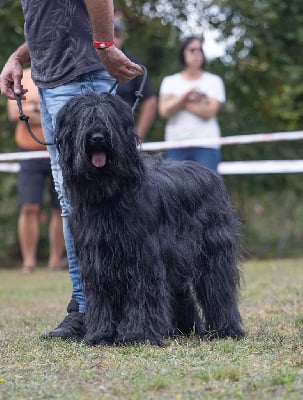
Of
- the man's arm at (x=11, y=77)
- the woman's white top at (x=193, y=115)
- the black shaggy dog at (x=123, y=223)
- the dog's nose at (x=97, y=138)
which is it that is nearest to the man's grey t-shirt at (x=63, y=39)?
the man's arm at (x=11, y=77)

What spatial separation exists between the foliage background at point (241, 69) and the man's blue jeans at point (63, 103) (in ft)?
25.4

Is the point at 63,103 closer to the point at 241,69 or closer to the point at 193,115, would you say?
the point at 193,115

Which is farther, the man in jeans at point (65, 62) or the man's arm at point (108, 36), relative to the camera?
the man in jeans at point (65, 62)

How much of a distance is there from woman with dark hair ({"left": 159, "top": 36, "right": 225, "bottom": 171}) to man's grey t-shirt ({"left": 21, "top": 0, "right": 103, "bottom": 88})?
187 inches

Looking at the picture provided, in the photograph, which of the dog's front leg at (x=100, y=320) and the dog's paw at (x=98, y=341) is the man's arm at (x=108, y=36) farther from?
the dog's paw at (x=98, y=341)

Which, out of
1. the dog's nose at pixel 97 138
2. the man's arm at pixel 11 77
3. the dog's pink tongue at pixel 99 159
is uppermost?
the man's arm at pixel 11 77

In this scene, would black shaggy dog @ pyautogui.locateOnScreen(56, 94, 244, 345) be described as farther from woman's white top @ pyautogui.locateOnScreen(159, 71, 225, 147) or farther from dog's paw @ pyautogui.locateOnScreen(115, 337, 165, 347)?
woman's white top @ pyautogui.locateOnScreen(159, 71, 225, 147)

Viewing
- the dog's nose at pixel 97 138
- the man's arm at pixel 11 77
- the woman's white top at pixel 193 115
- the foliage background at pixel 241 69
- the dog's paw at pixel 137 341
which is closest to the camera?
the dog's nose at pixel 97 138

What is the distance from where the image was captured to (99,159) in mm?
4746

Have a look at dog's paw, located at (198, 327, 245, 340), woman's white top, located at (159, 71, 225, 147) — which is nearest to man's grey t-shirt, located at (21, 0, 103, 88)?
dog's paw, located at (198, 327, 245, 340)

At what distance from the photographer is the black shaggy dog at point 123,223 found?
4.79 metres

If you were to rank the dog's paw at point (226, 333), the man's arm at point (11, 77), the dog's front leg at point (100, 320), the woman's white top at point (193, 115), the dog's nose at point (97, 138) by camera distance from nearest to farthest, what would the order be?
the dog's nose at point (97, 138) → the dog's front leg at point (100, 320) → the dog's paw at point (226, 333) → the man's arm at point (11, 77) → the woman's white top at point (193, 115)

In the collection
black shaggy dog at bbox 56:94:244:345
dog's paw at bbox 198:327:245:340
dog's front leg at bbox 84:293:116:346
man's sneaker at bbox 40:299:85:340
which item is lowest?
dog's paw at bbox 198:327:245:340

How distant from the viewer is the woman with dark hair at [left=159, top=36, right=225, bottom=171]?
10039mm
